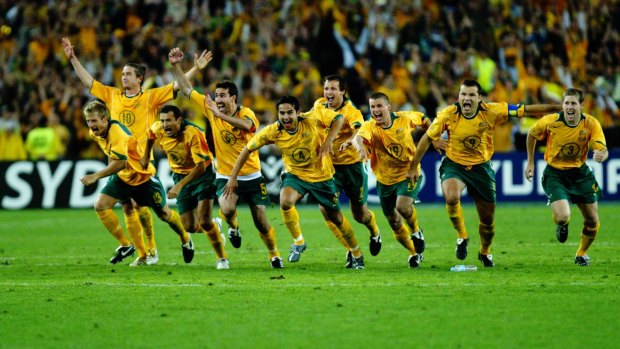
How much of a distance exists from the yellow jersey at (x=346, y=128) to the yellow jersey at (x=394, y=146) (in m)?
0.27

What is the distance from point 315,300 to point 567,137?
4354mm

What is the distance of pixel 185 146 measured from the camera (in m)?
12.9

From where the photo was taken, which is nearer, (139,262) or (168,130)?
(168,130)

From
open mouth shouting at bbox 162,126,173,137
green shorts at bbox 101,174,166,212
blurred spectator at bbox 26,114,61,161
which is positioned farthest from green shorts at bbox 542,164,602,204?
blurred spectator at bbox 26,114,61,161

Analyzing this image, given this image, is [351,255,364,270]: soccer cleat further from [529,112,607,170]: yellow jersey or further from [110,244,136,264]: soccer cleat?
[110,244,136,264]: soccer cleat

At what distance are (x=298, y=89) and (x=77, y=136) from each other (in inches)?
198

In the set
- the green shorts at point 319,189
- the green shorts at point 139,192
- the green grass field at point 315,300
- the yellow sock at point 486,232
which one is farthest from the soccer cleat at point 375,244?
the green shorts at point 139,192

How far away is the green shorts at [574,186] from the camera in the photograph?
1262 cm

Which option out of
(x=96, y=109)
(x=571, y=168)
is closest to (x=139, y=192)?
(x=96, y=109)

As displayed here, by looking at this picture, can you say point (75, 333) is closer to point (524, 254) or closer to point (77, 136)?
point (524, 254)

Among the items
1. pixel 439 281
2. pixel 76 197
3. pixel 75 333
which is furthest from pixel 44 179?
pixel 75 333

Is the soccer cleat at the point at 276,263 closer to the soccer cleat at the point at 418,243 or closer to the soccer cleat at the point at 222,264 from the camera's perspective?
the soccer cleat at the point at 222,264

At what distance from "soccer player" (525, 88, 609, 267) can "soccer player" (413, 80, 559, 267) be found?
22.1 inches

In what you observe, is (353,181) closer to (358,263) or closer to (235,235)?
(358,263)
